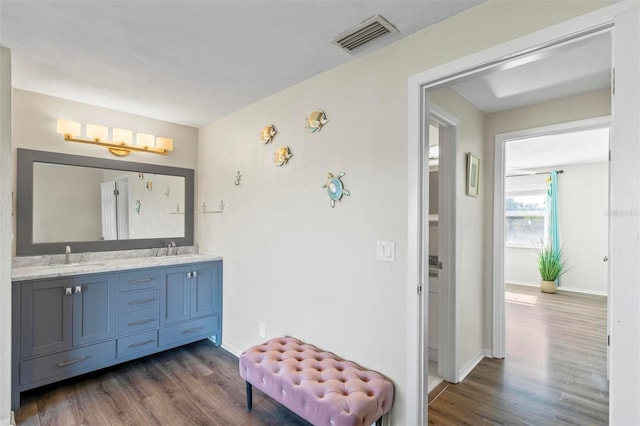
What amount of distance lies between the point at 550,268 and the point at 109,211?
270 inches

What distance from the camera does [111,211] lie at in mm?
3025

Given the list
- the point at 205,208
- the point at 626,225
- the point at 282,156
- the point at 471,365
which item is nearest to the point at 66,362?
the point at 205,208

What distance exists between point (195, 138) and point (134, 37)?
74.7 inches

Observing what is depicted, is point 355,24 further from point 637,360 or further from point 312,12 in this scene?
point 637,360

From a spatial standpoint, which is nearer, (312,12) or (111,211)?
(312,12)

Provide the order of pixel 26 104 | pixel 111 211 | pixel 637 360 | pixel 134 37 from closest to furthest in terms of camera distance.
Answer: pixel 637 360
pixel 134 37
pixel 26 104
pixel 111 211

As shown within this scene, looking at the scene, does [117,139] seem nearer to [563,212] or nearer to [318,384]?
[318,384]

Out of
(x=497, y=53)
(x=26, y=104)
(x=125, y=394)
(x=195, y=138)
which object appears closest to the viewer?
(x=497, y=53)

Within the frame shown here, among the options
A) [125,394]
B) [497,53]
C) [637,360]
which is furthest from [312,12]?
[125,394]

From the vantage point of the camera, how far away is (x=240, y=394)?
2.33m

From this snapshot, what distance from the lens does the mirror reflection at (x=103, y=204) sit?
266cm

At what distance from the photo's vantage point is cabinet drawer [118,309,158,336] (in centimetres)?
259

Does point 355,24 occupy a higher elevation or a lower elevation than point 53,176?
higher

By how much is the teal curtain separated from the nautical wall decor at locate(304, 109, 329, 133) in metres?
5.75
